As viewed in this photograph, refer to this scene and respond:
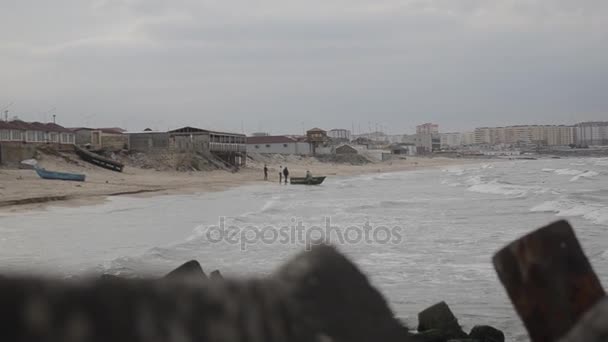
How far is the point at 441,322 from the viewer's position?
357 inches

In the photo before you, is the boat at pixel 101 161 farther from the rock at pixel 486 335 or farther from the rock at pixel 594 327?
the rock at pixel 594 327

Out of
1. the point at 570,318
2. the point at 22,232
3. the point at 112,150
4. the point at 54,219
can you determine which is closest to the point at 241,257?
the point at 22,232

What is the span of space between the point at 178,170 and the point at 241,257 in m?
50.5

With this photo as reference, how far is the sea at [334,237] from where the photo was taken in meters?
13.6

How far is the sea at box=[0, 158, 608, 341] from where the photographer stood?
44.7ft

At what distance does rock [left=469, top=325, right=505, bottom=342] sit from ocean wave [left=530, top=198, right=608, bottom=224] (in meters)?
20.2

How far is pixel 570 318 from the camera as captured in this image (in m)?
2.11

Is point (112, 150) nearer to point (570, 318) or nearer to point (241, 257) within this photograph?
point (241, 257)

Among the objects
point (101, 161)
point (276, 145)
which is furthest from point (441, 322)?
point (276, 145)
